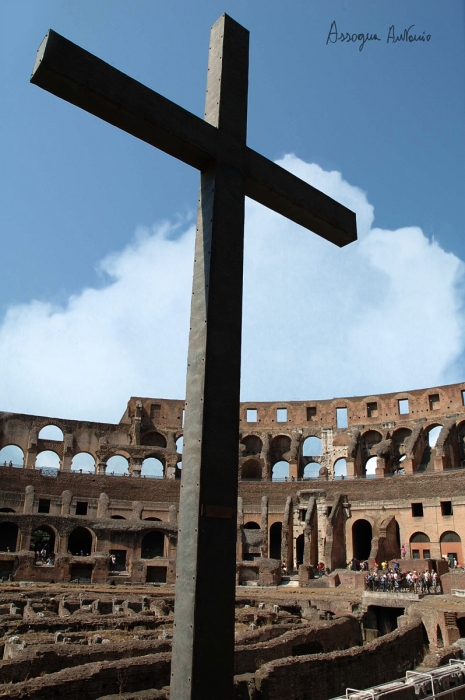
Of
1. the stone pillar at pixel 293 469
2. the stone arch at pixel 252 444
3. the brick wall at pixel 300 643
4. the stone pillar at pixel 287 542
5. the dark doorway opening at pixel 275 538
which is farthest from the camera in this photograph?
the stone arch at pixel 252 444

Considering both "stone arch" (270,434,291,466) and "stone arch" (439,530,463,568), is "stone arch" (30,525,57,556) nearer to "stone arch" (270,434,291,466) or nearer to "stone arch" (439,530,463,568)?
"stone arch" (270,434,291,466)

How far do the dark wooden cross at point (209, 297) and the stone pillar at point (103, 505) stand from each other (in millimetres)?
34570

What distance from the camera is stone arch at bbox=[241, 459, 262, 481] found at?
47625 mm

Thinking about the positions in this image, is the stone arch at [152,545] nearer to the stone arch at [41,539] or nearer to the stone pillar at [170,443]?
the stone arch at [41,539]

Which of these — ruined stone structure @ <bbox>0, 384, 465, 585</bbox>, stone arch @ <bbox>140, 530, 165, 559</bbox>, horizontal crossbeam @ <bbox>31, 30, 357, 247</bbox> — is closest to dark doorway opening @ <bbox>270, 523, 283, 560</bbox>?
ruined stone structure @ <bbox>0, 384, 465, 585</bbox>

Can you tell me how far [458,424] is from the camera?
42.9m

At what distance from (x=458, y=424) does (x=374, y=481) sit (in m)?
9.00

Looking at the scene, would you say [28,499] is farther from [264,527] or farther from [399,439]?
[399,439]

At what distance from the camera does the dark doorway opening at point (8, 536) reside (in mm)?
35656

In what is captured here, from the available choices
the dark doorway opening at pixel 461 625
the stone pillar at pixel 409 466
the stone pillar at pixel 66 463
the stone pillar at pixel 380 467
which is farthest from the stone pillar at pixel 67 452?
the dark doorway opening at pixel 461 625

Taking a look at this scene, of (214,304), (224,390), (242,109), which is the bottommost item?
(224,390)

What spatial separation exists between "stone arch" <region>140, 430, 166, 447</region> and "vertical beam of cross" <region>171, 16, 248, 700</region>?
4479cm

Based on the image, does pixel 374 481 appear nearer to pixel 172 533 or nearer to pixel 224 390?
pixel 172 533

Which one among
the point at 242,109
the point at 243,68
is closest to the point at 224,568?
the point at 242,109
